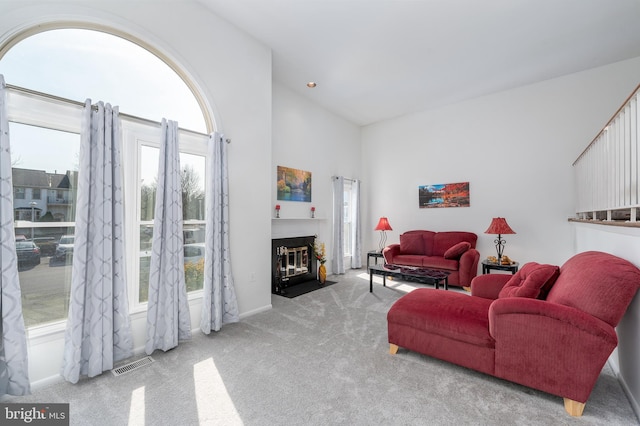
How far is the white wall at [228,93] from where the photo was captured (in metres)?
2.16

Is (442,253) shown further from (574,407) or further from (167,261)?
(167,261)

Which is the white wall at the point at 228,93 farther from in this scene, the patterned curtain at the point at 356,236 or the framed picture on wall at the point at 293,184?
the patterned curtain at the point at 356,236

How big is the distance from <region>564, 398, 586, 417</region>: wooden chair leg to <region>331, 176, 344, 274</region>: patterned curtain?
432 centimetres

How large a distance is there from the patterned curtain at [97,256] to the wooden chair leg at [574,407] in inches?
131

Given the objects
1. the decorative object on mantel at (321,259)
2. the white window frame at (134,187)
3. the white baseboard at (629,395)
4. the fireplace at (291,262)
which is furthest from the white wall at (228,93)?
the white baseboard at (629,395)

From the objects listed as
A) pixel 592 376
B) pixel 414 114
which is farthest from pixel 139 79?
pixel 414 114

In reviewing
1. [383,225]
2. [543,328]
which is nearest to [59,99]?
[543,328]

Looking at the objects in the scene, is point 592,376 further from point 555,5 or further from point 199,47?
point 199,47

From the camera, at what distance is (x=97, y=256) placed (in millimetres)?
2221

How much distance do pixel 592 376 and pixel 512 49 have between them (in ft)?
13.2

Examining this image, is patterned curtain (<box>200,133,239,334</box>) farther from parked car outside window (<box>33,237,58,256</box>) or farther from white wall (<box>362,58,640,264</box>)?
white wall (<box>362,58,640,264</box>)

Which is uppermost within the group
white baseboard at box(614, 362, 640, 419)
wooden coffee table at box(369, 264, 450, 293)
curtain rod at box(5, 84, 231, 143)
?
curtain rod at box(5, 84, 231, 143)

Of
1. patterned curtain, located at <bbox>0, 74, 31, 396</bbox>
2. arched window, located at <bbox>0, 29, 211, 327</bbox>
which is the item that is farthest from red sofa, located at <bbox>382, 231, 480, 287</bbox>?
patterned curtain, located at <bbox>0, 74, 31, 396</bbox>

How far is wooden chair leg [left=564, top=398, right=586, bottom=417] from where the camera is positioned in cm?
171
